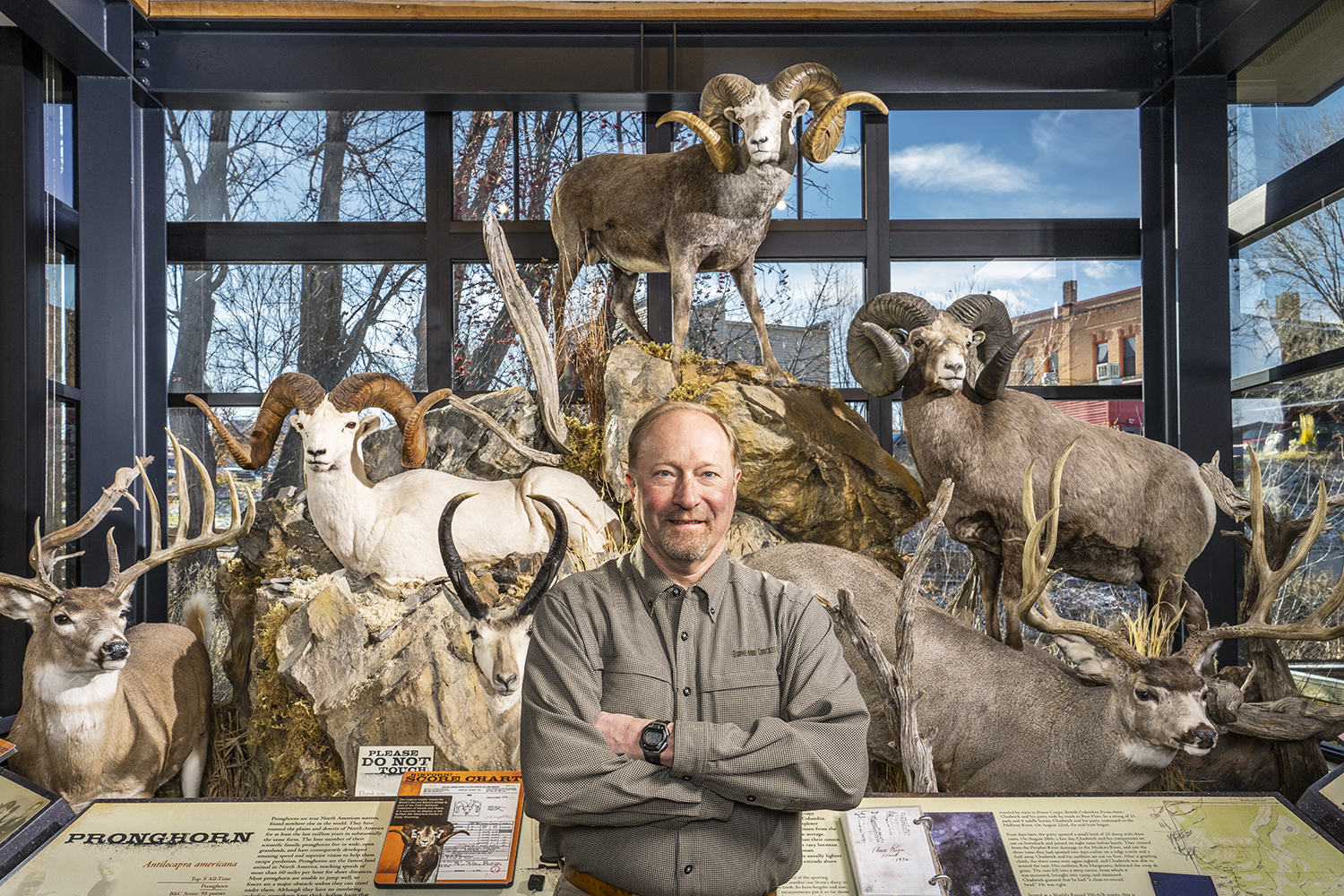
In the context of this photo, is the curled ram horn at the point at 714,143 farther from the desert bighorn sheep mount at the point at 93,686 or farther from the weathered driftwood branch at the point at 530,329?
the desert bighorn sheep mount at the point at 93,686

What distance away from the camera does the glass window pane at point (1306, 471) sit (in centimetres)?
409

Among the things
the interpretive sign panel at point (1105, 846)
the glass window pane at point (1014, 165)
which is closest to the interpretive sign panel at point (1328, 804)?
the interpretive sign panel at point (1105, 846)

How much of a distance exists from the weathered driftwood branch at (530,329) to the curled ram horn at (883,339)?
5.15 feet

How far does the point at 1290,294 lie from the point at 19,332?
631 centimetres

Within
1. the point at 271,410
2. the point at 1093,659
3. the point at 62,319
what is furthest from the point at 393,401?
the point at 1093,659

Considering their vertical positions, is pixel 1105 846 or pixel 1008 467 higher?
pixel 1008 467

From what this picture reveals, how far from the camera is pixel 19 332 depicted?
4.45 meters

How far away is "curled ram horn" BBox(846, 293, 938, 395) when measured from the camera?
4180 millimetres

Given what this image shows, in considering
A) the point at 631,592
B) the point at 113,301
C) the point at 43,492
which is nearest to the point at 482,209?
the point at 113,301

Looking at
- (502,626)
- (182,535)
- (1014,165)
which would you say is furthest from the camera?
(1014,165)

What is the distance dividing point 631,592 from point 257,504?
3700mm

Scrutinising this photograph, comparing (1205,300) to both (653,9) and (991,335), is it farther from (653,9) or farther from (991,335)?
(653,9)

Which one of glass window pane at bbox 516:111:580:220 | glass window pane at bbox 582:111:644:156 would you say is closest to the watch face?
glass window pane at bbox 516:111:580:220

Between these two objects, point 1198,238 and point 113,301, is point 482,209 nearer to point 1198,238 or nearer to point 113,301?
point 113,301
